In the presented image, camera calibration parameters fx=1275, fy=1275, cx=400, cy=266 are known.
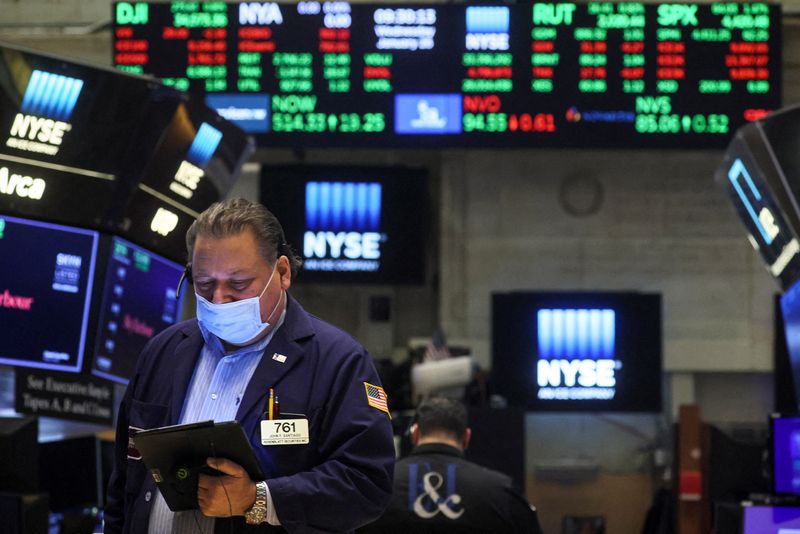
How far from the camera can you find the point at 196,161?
17.8ft

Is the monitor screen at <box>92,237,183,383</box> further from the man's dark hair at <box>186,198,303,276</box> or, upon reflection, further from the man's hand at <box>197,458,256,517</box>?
the man's hand at <box>197,458,256,517</box>

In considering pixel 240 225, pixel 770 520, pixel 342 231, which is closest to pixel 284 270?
pixel 240 225

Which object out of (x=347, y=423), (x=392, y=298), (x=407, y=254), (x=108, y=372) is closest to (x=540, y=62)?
(x=407, y=254)

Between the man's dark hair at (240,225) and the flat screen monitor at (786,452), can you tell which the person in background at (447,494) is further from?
the man's dark hair at (240,225)

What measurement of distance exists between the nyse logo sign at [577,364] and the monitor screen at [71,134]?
4598mm

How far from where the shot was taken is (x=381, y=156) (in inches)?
386

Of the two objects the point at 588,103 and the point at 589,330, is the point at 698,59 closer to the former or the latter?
the point at 588,103

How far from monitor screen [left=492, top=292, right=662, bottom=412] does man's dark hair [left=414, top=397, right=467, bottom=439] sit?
4790 millimetres

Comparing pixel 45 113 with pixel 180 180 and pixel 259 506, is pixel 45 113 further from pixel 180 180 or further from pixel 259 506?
pixel 259 506

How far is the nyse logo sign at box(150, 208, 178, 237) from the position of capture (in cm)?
529

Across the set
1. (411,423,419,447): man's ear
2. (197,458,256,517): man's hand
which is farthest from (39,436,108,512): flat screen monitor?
(197,458,256,517): man's hand

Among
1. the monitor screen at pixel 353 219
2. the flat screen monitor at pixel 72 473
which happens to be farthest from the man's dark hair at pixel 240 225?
the monitor screen at pixel 353 219

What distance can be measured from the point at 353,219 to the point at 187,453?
6.80m

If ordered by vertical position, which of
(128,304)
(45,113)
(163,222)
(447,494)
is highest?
(45,113)
